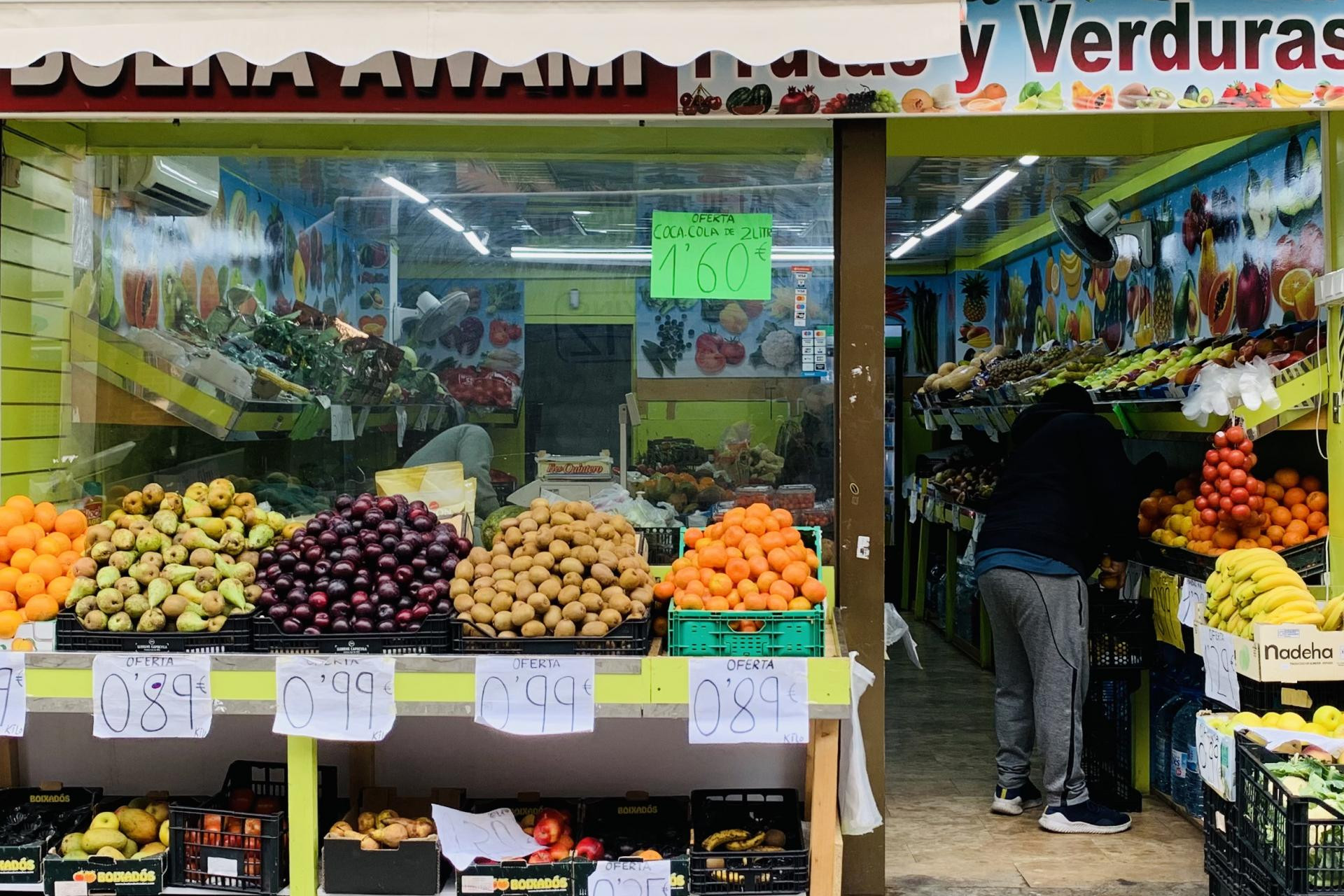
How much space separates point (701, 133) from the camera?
471 cm

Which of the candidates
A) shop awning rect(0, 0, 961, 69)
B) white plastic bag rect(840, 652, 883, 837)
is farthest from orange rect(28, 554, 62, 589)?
white plastic bag rect(840, 652, 883, 837)

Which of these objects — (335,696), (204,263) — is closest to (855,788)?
(335,696)

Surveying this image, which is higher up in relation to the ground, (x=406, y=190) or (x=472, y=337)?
(x=406, y=190)

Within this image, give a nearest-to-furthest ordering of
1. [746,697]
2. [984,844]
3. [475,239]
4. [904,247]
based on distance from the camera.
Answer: [746,697] → [475,239] → [984,844] → [904,247]

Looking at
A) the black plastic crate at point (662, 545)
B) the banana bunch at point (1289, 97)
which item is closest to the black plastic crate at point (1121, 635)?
the black plastic crate at point (662, 545)

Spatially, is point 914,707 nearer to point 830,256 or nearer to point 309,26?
point 830,256

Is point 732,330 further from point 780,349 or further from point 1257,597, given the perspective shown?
point 1257,597

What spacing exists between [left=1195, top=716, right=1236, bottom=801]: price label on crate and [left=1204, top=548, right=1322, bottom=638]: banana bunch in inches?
22.0

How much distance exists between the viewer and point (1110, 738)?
577 centimetres

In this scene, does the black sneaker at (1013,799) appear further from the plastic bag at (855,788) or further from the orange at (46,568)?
the orange at (46,568)

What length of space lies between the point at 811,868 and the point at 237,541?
76.4 inches

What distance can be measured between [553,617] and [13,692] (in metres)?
1.53

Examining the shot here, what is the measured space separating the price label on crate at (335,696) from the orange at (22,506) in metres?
1.29

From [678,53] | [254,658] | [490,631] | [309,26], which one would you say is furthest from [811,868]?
[309,26]
